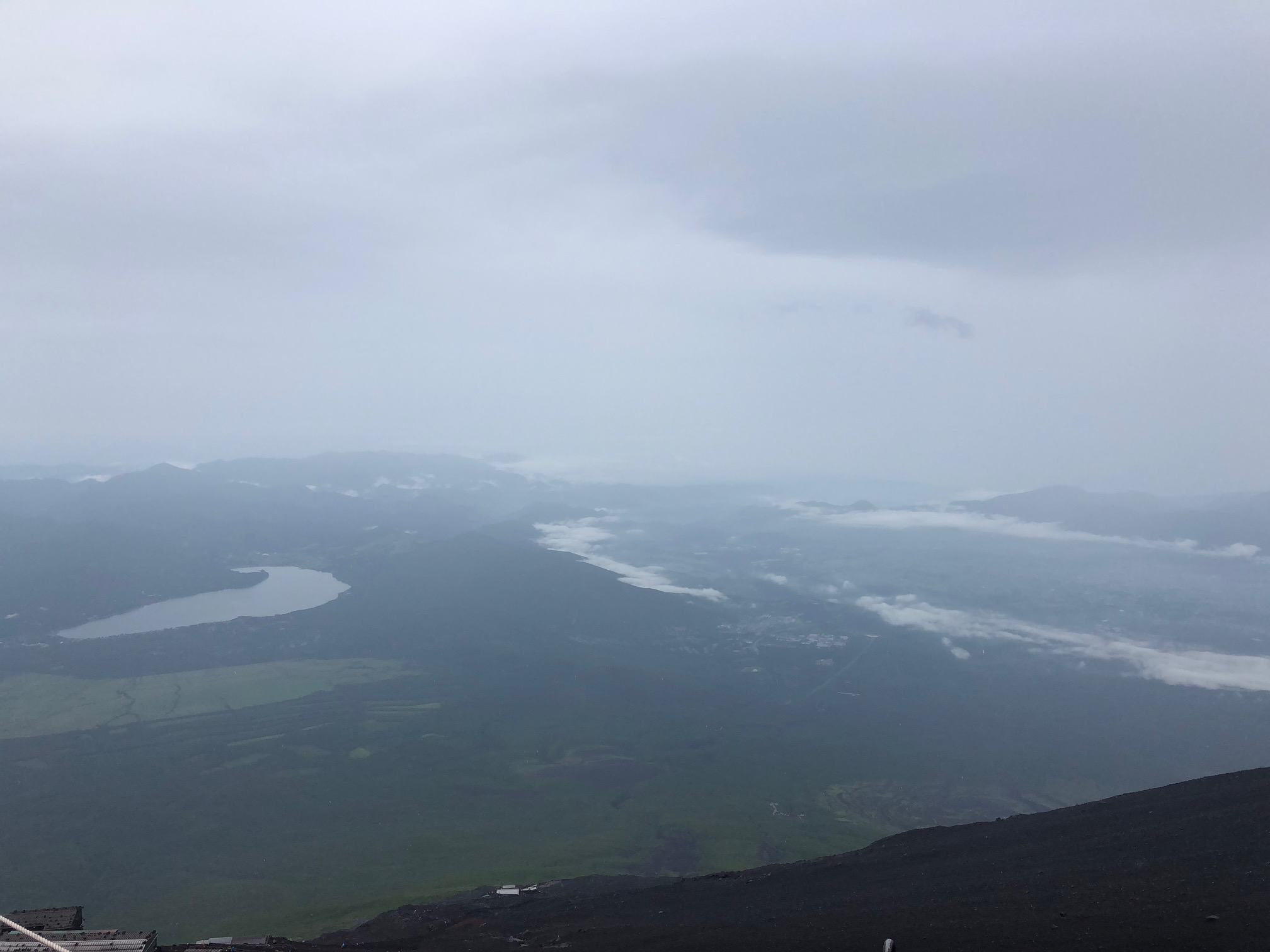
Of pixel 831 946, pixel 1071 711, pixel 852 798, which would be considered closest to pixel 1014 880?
pixel 831 946

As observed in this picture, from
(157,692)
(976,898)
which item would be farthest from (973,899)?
(157,692)

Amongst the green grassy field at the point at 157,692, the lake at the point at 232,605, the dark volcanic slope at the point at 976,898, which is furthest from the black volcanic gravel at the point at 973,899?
the lake at the point at 232,605

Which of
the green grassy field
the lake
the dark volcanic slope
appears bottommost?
the green grassy field

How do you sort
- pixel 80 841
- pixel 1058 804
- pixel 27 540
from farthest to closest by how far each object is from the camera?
pixel 27 540 → pixel 1058 804 → pixel 80 841

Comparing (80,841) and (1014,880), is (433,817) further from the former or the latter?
(1014,880)

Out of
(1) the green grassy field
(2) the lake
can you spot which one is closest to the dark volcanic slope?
(1) the green grassy field

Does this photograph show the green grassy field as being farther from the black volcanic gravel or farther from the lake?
the black volcanic gravel
